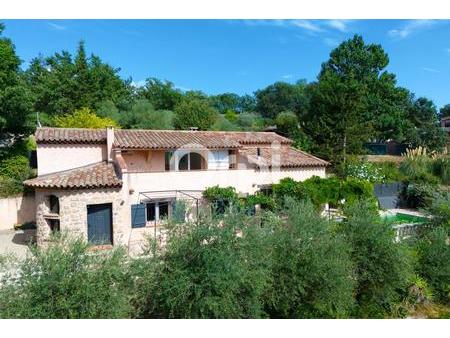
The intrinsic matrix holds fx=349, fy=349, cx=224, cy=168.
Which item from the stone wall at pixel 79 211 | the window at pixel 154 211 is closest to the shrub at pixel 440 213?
the window at pixel 154 211

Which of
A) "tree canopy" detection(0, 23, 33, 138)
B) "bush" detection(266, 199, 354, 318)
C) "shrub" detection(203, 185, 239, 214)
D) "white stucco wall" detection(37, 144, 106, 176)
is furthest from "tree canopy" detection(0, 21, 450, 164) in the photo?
"bush" detection(266, 199, 354, 318)

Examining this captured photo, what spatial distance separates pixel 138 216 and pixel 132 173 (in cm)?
241

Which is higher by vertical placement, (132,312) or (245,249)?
(245,249)

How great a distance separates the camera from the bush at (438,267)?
50.0 ft

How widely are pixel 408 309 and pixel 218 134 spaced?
1676cm

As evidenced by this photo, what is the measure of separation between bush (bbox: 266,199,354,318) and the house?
641 centimetres

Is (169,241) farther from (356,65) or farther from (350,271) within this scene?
(356,65)

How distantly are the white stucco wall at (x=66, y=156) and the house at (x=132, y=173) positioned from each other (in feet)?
0.17

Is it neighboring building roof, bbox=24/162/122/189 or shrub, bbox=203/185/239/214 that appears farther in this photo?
shrub, bbox=203/185/239/214

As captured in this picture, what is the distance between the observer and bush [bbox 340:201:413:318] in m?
13.1

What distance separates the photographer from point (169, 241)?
35.0 ft

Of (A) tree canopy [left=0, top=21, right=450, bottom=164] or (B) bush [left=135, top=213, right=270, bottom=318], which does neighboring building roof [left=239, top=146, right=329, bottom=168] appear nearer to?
(A) tree canopy [left=0, top=21, right=450, bottom=164]
